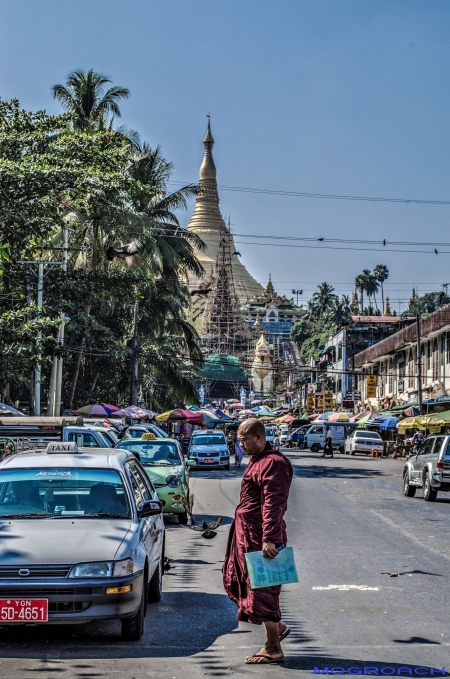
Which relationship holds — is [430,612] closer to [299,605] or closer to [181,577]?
[299,605]

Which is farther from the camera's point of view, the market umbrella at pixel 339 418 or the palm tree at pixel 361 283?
the palm tree at pixel 361 283

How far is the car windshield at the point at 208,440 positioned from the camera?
3647cm

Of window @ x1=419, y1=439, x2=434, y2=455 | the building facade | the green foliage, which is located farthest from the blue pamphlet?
the building facade

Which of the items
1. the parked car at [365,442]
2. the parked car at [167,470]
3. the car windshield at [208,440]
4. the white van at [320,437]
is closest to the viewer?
the parked car at [167,470]

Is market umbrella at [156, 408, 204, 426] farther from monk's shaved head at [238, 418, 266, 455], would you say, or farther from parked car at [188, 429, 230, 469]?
monk's shaved head at [238, 418, 266, 455]

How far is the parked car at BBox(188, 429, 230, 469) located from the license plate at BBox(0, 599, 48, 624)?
28550 mm

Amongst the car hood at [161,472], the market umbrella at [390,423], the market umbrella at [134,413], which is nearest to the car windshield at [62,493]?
the car hood at [161,472]

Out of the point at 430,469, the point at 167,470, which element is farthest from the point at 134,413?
the point at 167,470

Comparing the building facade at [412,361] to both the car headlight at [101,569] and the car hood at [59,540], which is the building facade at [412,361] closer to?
the car hood at [59,540]

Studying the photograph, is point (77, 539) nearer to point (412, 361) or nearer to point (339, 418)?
point (412, 361)

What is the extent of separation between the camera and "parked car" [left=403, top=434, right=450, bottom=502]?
2108 centimetres

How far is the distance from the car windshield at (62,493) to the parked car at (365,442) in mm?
45573

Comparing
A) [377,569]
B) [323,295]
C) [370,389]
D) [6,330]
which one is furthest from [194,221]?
[377,569]

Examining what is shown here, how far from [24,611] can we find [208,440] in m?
30.0
